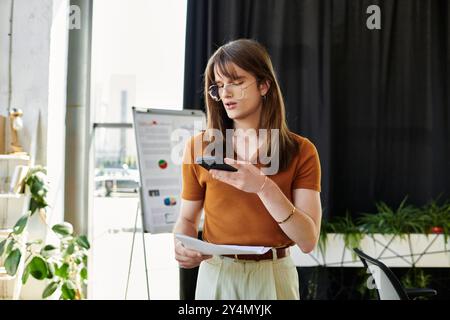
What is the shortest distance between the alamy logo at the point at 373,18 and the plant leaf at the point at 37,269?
2.09 metres

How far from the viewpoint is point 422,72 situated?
265 cm

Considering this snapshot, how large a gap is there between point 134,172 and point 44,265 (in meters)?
0.69

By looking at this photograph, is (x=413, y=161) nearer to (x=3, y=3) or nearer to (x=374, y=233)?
(x=374, y=233)

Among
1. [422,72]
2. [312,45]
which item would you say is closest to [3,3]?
[312,45]

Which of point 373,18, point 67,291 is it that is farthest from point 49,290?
point 373,18

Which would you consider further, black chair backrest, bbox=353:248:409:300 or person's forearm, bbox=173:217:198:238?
black chair backrest, bbox=353:248:409:300

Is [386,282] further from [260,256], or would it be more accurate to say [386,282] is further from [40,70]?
[40,70]

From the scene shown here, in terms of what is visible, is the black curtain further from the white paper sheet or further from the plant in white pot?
the white paper sheet

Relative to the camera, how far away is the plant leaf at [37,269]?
7.41 ft

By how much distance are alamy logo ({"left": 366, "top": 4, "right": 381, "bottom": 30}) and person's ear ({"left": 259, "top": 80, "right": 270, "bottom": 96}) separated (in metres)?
1.41

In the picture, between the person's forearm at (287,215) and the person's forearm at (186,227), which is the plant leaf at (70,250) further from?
the person's forearm at (287,215)

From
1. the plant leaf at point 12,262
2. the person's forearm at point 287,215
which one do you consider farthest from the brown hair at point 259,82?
the plant leaf at point 12,262

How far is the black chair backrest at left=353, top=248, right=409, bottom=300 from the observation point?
141 centimetres

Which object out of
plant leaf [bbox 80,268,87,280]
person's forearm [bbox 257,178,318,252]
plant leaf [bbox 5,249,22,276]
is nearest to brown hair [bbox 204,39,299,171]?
person's forearm [bbox 257,178,318,252]
